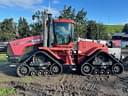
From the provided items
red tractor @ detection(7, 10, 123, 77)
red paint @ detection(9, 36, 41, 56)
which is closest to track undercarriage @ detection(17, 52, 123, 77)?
red tractor @ detection(7, 10, 123, 77)

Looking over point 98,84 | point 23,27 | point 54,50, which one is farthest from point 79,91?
point 23,27

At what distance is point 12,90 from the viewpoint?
1083 centimetres

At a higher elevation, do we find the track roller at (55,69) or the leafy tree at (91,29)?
the leafy tree at (91,29)

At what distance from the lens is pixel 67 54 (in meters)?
15.2

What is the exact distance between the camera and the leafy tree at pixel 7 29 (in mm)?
57919

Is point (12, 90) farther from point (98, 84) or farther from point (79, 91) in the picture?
point (98, 84)

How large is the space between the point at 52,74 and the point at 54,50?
1238 millimetres

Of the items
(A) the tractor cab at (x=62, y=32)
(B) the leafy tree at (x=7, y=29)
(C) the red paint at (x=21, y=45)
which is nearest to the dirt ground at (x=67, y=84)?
(C) the red paint at (x=21, y=45)

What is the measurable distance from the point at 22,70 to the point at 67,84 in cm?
321

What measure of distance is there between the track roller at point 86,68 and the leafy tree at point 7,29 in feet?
142

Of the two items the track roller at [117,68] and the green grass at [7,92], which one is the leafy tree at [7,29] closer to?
the track roller at [117,68]

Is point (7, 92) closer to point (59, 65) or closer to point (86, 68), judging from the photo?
point (59, 65)

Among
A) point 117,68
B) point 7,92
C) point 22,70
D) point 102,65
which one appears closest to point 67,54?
point 102,65

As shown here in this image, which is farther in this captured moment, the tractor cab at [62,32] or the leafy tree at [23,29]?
the leafy tree at [23,29]
